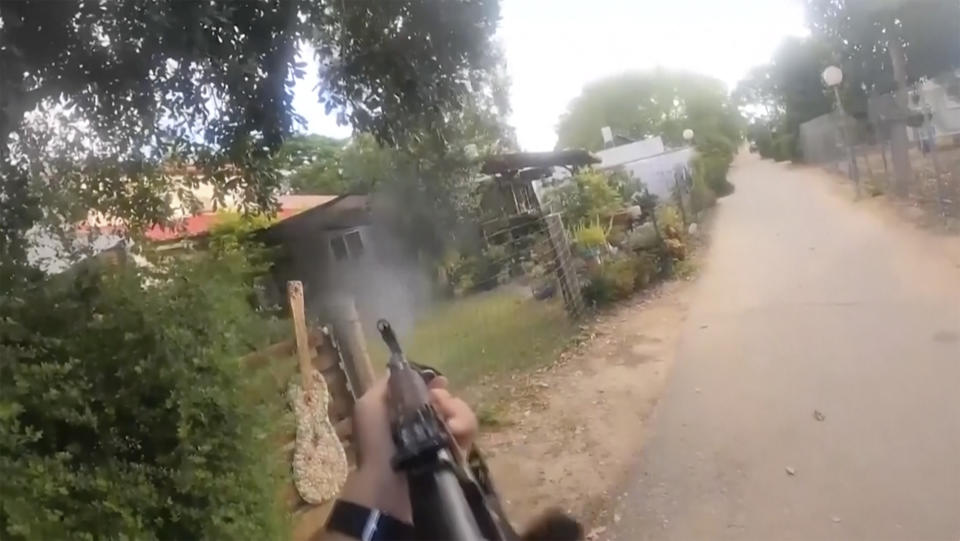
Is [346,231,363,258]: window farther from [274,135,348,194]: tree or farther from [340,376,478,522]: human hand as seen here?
[340,376,478,522]: human hand

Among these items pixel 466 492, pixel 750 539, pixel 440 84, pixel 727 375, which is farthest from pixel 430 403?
pixel 727 375

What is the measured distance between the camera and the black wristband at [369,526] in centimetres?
35

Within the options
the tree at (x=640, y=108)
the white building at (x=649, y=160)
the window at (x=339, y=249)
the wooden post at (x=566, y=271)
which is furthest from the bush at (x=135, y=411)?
the wooden post at (x=566, y=271)

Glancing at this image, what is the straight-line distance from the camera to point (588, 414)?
1454mm

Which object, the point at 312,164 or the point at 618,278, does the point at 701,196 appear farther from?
the point at 312,164

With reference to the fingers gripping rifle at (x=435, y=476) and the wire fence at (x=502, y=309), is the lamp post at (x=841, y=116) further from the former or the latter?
the fingers gripping rifle at (x=435, y=476)

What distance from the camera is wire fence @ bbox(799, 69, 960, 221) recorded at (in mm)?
1922

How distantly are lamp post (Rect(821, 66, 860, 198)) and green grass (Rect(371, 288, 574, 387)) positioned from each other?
2.07 feet

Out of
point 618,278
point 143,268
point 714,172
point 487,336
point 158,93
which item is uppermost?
point 158,93

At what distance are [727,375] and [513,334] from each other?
1.29ft

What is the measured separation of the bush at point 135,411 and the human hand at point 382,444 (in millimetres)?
525

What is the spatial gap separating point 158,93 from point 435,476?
69cm

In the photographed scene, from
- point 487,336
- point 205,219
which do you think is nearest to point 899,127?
point 487,336

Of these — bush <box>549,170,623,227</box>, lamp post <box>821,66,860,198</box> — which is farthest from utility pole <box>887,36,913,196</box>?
bush <box>549,170,623,227</box>
